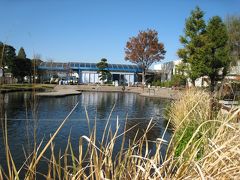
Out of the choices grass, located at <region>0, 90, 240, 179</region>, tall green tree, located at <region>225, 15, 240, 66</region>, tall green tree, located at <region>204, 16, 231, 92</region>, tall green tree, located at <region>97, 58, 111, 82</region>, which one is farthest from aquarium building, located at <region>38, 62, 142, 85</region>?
grass, located at <region>0, 90, 240, 179</region>

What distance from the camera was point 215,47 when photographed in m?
16.0

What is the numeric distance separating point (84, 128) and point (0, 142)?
2.27 metres

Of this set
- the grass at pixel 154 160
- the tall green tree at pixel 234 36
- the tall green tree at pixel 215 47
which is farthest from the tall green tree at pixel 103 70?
the grass at pixel 154 160

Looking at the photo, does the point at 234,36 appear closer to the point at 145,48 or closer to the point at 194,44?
the point at 194,44

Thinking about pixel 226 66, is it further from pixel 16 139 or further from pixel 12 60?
pixel 12 60

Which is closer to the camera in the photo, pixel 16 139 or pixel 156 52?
pixel 16 139

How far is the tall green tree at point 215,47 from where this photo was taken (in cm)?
1579

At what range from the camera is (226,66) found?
52.8 feet

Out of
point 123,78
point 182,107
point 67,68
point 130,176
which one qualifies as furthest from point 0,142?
point 123,78

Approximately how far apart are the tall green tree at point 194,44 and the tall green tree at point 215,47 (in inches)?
13.8

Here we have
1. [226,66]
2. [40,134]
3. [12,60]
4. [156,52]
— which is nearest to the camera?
[40,134]

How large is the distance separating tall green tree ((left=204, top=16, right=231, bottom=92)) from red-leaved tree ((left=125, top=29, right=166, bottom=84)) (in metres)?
19.2

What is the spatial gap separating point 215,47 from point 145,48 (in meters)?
19.7

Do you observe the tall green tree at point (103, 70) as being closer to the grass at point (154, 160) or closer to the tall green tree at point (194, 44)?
the tall green tree at point (194, 44)
